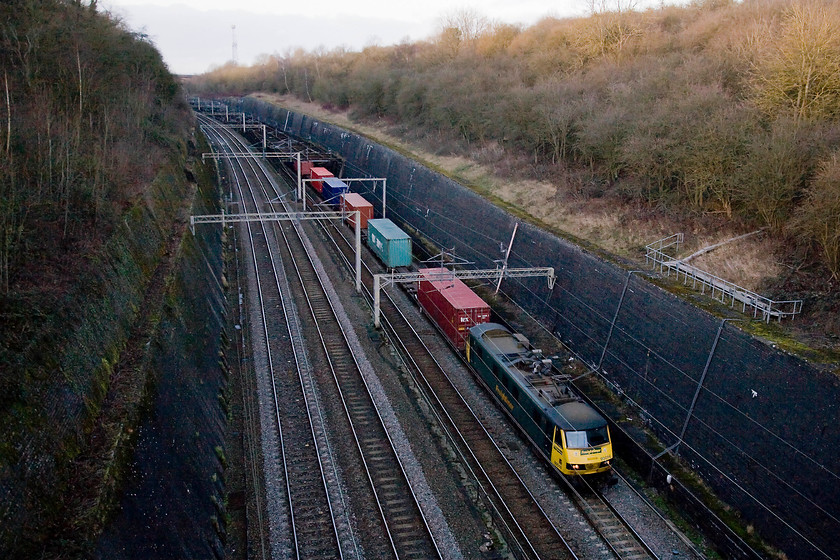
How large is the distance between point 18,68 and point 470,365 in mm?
16605

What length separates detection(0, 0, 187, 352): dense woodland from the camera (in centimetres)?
1217

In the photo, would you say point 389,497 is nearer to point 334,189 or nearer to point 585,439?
point 585,439

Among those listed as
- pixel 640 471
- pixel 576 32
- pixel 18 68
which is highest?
pixel 576 32

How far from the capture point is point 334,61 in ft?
298

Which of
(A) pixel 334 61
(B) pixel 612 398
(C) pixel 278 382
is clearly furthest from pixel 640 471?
(A) pixel 334 61

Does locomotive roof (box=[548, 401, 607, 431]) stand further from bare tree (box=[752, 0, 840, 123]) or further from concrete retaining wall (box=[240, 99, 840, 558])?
bare tree (box=[752, 0, 840, 123])

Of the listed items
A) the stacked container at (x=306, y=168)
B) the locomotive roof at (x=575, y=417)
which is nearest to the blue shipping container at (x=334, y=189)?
the stacked container at (x=306, y=168)

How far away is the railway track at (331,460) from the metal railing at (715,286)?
9477 mm

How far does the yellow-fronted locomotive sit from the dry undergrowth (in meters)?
6.19

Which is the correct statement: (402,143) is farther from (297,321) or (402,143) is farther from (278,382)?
(278,382)

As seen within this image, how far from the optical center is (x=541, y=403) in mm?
14992

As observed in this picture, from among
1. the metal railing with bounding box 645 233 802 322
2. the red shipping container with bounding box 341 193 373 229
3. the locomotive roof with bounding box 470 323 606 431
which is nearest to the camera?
the locomotive roof with bounding box 470 323 606 431

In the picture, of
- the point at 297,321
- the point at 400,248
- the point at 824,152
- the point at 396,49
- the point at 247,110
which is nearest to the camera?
the point at 824,152

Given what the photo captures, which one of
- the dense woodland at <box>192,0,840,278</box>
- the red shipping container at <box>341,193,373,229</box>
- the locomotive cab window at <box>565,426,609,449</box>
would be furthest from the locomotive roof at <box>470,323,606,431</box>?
the red shipping container at <box>341,193,373,229</box>
